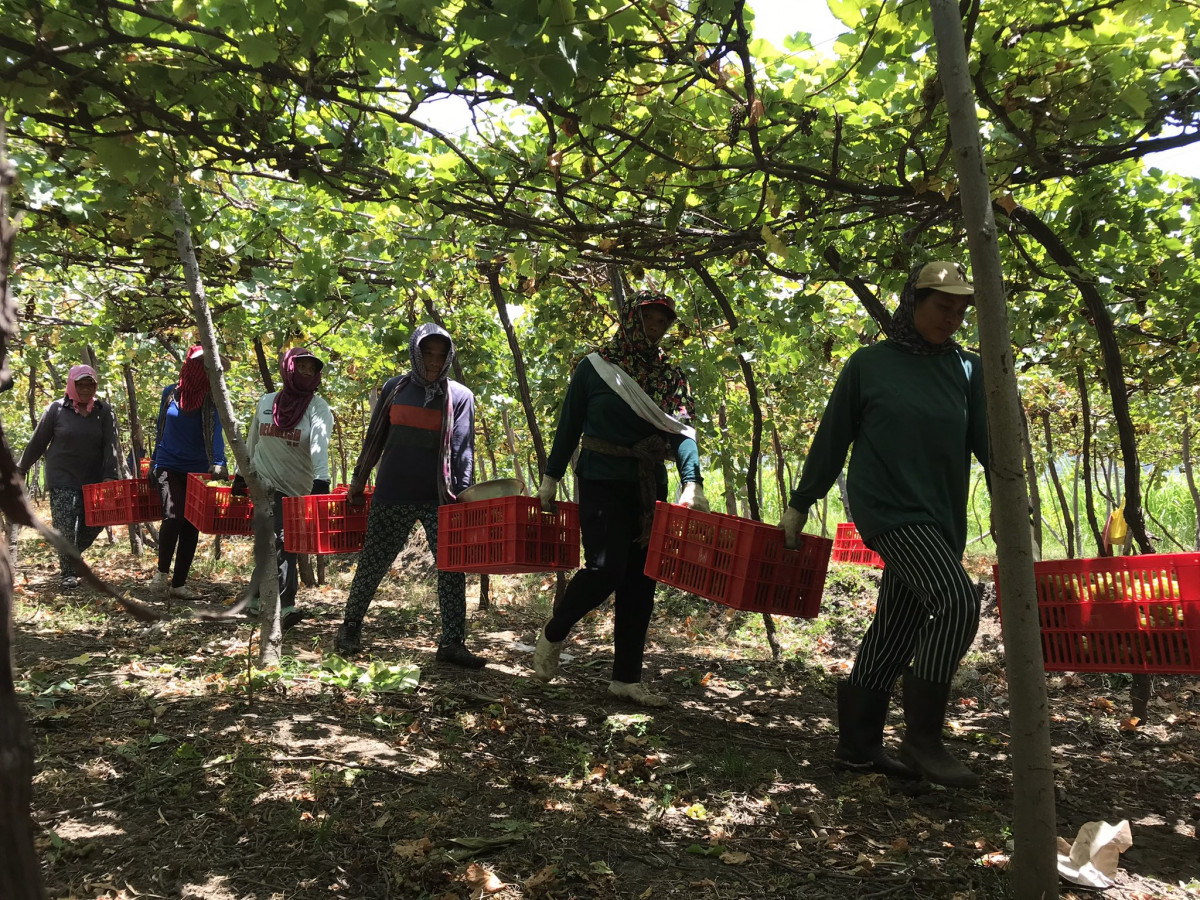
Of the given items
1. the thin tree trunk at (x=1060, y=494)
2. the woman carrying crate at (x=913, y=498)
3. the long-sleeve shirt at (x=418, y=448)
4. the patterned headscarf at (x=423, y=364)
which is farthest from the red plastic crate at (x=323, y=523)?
the thin tree trunk at (x=1060, y=494)

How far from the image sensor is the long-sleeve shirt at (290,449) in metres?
5.89

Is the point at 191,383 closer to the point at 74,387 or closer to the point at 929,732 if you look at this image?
the point at 74,387

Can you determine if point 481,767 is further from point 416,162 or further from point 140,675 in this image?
point 416,162

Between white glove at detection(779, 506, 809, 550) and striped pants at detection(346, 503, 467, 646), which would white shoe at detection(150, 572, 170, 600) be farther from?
white glove at detection(779, 506, 809, 550)

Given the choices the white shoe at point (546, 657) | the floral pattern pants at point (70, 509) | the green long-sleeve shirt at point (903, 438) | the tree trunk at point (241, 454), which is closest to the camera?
the green long-sleeve shirt at point (903, 438)

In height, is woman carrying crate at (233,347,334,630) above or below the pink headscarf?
below

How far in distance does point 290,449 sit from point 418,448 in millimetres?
1429

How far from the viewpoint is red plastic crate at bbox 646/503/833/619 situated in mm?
3387

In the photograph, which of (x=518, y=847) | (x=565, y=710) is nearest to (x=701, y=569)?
(x=565, y=710)

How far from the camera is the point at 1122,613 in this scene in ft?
9.78

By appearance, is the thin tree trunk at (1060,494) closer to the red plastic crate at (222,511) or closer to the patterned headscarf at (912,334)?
the patterned headscarf at (912,334)

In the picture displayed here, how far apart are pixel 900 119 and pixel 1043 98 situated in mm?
547

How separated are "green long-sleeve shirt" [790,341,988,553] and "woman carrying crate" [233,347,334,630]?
384cm

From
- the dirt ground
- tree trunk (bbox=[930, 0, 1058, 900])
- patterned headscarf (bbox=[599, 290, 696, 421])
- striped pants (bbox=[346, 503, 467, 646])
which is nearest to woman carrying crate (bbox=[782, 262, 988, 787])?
the dirt ground
